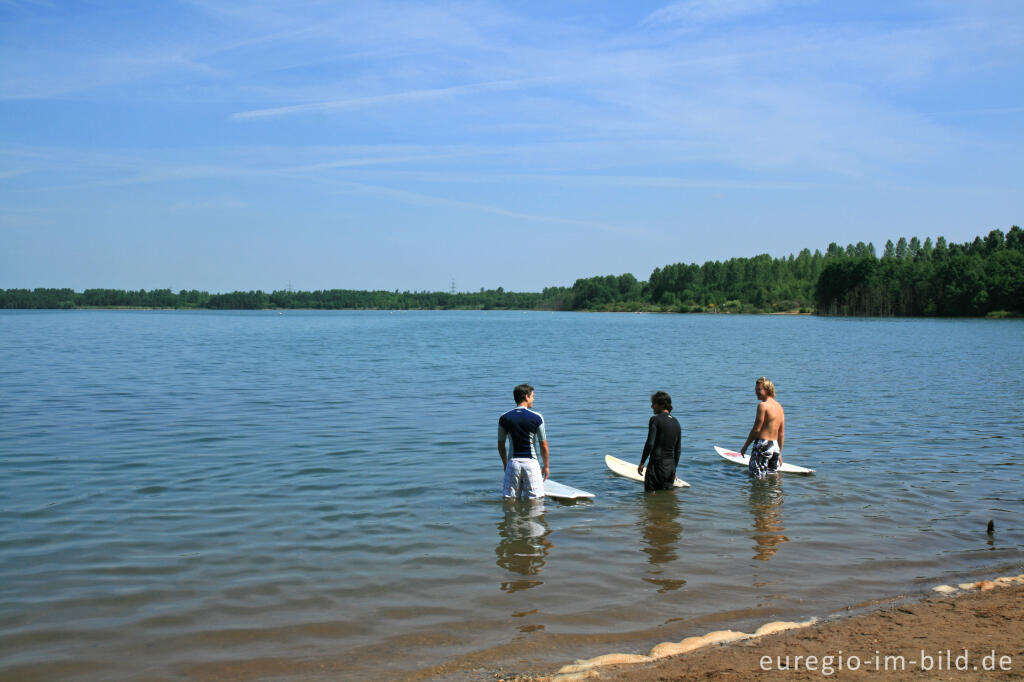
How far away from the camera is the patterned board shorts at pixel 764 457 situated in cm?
1302

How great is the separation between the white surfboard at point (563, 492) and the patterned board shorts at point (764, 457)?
310 centimetres

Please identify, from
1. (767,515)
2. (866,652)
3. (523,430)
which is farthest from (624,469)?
(866,652)

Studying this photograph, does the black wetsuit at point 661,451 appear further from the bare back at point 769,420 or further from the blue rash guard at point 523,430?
the blue rash guard at point 523,430

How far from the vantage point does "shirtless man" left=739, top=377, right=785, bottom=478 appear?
12.7 m

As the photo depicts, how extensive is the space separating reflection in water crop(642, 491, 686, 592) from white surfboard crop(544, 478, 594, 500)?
986 millimetres

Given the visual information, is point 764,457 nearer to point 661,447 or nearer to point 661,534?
point 661,447

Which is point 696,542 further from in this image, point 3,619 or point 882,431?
point 882,431

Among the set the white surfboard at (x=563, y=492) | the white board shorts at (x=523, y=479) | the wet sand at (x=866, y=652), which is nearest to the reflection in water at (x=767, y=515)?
the wet sand at (x=866, y=652)

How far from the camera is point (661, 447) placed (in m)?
11.9

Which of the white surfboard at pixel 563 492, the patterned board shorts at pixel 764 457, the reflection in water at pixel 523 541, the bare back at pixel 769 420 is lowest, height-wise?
the reflection in water at pixel 523 541

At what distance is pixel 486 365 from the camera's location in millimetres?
41312

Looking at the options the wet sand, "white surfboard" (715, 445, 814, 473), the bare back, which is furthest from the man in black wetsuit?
the wet sand

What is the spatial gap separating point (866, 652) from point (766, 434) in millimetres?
7278

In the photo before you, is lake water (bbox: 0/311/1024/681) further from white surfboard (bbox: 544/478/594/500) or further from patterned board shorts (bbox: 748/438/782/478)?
patterned board shorts (bbox: 748/438/782/478)
